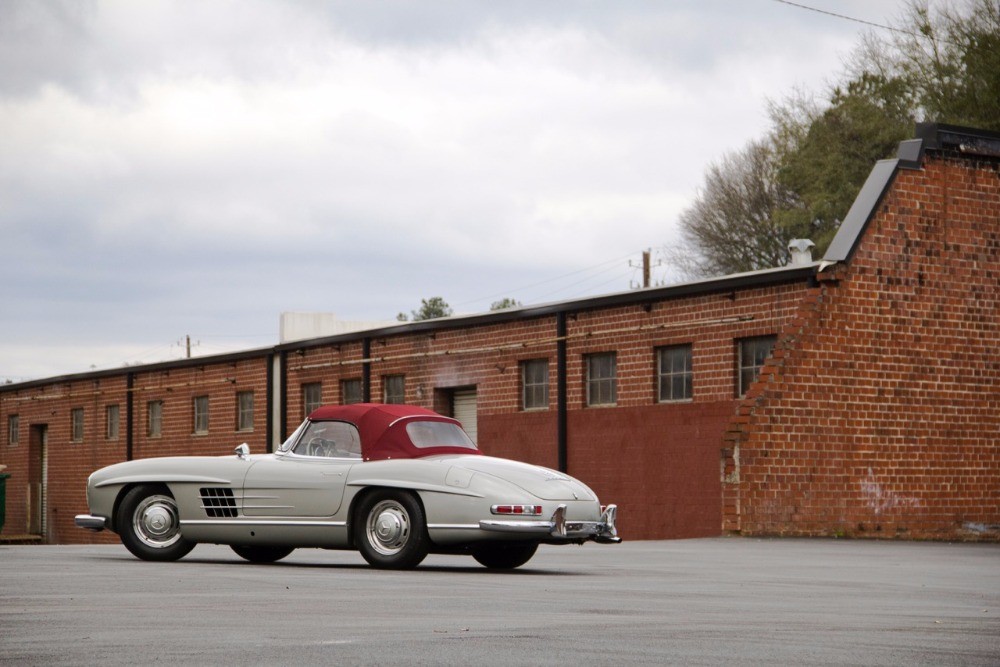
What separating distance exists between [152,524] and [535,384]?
15809mm

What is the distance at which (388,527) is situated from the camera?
42.2 feet

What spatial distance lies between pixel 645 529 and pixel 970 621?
17246 mm

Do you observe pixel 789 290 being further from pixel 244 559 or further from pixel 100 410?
pixel 100 410

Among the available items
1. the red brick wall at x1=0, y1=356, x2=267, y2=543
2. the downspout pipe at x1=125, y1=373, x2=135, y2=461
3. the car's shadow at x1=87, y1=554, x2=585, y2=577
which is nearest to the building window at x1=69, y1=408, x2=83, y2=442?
the red brick wall at x1=0, y1=356, x2=267, y2=543

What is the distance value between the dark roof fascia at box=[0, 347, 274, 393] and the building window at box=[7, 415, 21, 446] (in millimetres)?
985

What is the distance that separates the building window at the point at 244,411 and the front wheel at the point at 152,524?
79.6ft

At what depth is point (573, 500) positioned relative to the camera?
41.8ft

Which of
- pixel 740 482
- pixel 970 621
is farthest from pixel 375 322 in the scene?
pixel 970 621

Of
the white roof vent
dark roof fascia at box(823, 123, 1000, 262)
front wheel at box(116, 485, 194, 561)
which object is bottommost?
front wheel at box(116, 485, 194, 561)

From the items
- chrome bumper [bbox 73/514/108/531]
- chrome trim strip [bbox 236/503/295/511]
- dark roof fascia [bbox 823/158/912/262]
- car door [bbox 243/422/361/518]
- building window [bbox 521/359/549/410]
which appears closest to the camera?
car door [bbox 243/422/361/518]

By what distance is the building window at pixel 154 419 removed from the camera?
1667 inches

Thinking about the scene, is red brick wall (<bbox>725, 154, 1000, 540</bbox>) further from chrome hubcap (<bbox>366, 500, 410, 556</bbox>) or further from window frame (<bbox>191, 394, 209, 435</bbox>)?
window frame (<bbox>191, 394, 209, 435</bbox>)

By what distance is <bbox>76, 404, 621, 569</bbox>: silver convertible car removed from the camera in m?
12.6

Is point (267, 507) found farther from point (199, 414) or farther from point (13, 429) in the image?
point (13, 429)
